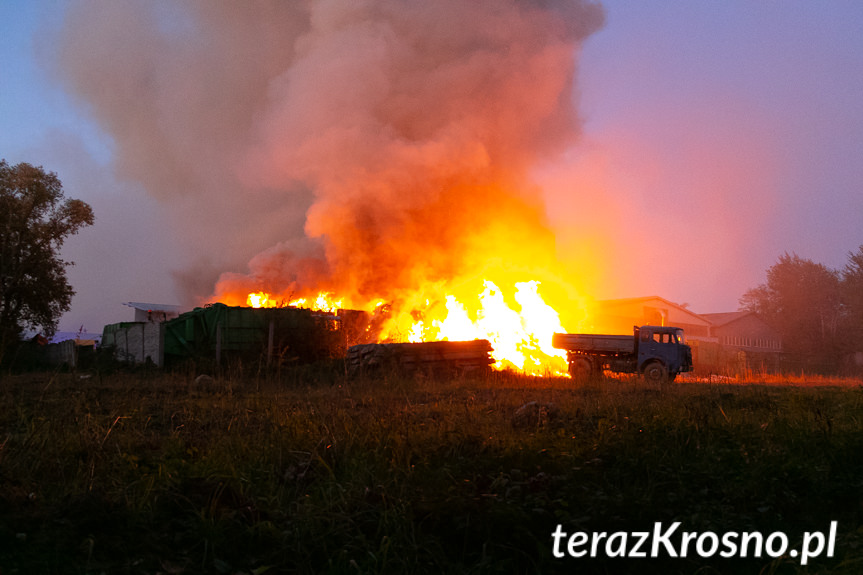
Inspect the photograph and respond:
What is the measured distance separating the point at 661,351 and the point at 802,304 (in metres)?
44.3

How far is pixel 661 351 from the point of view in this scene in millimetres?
22797

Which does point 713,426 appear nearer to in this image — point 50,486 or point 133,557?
point 133,557

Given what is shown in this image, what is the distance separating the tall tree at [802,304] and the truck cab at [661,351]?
34997mm

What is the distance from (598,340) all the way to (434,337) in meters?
6.93

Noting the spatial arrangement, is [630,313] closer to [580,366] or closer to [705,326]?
[705,326]

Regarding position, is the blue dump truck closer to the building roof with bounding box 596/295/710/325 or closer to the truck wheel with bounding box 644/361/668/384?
the truck wheel with bounding box 644/361/668/384

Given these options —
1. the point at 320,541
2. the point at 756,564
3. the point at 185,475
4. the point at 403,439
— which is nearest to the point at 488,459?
the point at 403,439

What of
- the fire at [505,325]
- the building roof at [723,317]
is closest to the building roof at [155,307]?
the fire at [505,325]

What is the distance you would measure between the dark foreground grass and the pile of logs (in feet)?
30.3

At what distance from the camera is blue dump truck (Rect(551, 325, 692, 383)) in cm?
2270

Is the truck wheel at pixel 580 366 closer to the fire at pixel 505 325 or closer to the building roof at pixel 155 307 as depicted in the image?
the fire at pixel 505 325

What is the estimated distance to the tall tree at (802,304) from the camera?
5269cm

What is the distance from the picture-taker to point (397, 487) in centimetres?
502

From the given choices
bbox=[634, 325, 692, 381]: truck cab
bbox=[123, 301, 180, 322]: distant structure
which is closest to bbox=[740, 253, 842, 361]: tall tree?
bbox=[634, 325, 692, 381]: truck cab
